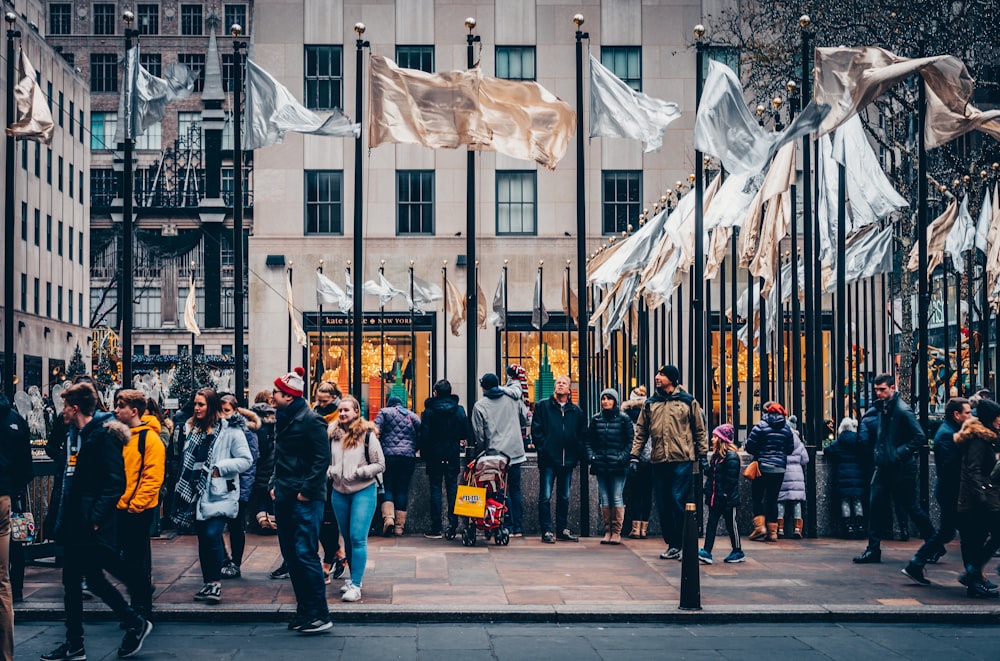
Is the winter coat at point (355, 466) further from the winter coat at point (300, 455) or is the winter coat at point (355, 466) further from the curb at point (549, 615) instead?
the curb at point (549, 615)

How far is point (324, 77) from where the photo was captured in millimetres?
39844

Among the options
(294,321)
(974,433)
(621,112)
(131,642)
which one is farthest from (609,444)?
(294,321)

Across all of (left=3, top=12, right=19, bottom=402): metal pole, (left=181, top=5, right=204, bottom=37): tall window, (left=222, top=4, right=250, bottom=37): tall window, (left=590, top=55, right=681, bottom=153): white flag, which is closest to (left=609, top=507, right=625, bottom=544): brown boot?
(left=590, top=55, right=681, bottom=153): white flag

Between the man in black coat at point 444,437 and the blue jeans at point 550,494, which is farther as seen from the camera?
the man in black coat at point 444,437

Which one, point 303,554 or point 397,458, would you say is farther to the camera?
point 397,458

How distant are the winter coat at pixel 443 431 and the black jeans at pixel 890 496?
15.8 ft

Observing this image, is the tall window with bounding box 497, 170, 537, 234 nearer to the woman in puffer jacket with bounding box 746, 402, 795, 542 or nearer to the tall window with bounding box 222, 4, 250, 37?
the woman in puffer jacket with bounding box 746, 402, 795, 542

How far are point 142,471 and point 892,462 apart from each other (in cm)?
775

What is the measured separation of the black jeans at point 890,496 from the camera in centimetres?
1296

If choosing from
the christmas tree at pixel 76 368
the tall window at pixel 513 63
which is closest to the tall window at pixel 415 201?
the tall window at pixel 513 63

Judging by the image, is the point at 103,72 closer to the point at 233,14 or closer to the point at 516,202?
the point at 233,14

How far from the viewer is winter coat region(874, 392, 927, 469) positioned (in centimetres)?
1272

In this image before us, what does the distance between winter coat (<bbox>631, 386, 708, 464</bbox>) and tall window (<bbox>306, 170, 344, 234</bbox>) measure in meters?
27.6

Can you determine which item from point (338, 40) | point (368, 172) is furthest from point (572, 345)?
point (338, 40)
